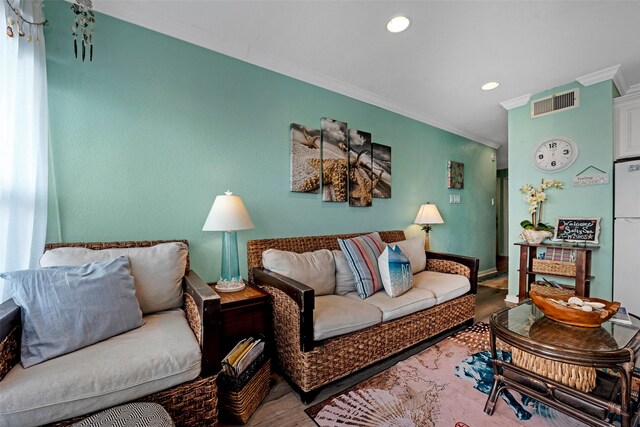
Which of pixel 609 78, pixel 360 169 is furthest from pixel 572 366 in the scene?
pixel 609 78

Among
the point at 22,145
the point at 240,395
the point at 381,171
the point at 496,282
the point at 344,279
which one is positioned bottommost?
the point at 496,282

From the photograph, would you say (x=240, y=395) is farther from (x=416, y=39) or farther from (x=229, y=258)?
(x=416, y=39)

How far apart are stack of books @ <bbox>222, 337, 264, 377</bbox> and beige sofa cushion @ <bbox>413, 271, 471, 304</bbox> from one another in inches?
56.8

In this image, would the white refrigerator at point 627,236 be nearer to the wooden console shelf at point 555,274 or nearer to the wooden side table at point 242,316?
the wooden console shelf at point 555,274

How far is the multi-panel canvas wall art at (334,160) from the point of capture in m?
2.66

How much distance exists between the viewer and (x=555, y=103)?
9.76 feet

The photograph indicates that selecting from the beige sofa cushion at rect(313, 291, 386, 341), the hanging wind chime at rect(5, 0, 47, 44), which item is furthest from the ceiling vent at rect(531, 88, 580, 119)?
the hanging wind chime at rect(5, 0, 47, 44)

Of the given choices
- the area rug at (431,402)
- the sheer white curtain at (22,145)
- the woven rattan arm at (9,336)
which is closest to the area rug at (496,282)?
the area rug at (431,402)

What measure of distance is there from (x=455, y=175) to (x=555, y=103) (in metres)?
1.41

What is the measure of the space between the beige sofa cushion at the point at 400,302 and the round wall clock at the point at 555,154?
2.24m

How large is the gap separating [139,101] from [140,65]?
0.25 metres

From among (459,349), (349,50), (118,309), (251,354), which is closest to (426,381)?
(459,349)

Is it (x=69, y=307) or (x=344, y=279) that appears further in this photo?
(x=344, y=279)

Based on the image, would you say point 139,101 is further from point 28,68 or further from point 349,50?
Answer: point 349,50
